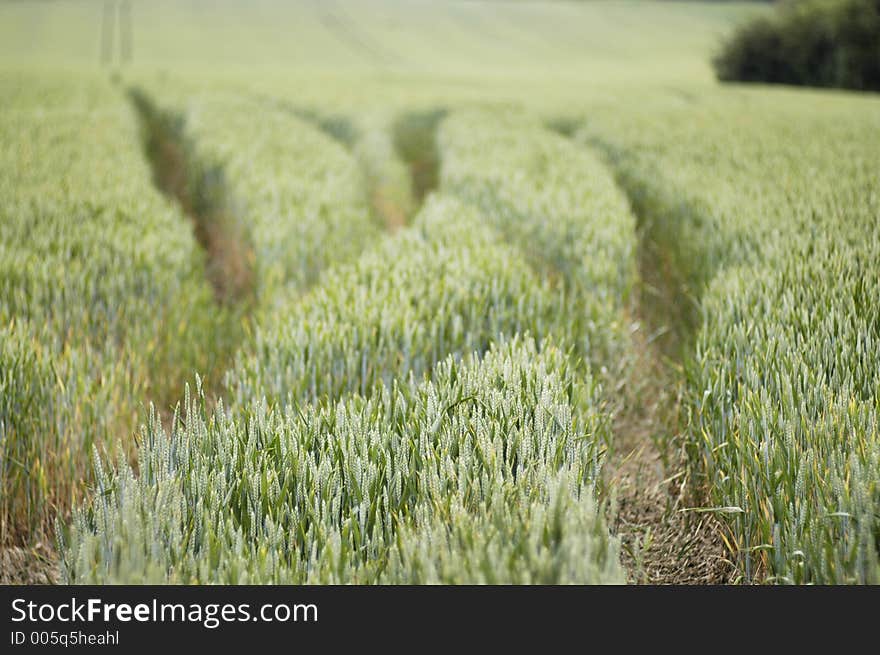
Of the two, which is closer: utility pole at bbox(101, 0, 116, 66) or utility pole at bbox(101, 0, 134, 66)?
utility pole at bbox(101, 0, 116, 66)

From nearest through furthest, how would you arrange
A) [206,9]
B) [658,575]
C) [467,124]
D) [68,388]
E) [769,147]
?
[658,575]
[68,388]
[769,147]
[467,124]
[206,9]

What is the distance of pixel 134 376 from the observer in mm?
2793

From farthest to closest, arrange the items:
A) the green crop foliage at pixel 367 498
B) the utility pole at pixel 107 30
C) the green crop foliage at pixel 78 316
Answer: the utility pole at pixel 107 30 → the green crop foliage at pixel 78 316 → the green crop foliage at pixel 367 498

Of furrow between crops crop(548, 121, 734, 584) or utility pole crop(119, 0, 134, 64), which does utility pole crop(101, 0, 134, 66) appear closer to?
utility pole crop(119, 0, 134, 64)

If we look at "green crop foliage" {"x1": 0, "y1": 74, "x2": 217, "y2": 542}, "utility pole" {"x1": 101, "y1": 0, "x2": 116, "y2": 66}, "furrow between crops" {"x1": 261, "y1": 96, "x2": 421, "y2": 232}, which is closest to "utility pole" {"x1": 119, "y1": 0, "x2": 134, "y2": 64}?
"utility pole" {"x1": 101, "y1": 0, "x2": 116, "y2": 66}

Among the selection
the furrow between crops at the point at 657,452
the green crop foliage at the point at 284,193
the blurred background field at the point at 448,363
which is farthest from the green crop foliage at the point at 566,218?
the green crop foliage at the point at 284,193

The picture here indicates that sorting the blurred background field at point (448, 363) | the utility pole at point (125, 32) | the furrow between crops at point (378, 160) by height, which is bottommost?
the blurred background field at point (448, 363)

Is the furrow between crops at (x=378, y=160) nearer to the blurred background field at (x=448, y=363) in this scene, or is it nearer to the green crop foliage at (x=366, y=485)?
the blurred background field at (x=448, y=363)

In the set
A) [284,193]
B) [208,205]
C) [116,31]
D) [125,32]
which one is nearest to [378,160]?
[208,205]

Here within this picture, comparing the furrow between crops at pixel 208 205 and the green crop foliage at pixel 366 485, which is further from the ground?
the furrow between crops at pixel 208 205

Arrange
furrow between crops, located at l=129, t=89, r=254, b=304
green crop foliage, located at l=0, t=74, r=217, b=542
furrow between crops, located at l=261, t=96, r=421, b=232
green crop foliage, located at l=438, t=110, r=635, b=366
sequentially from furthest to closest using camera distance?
furrow between crops, located at l=261, t=96, r=421, b=232
furrow between crops, located at l=129, t=89, r=254, b=304
green crop foliage, located at l=438, t=110, r=635, b=366
green crop foliage, located at l=0, t=74, r=217, b=542

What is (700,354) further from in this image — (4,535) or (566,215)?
(4,535)

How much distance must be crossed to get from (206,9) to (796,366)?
47.3 m
